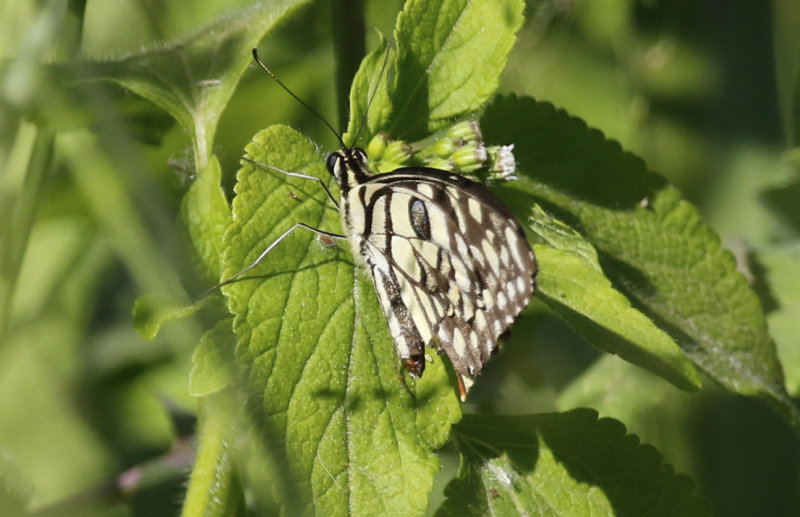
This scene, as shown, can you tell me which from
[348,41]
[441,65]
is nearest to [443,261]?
[441,65]

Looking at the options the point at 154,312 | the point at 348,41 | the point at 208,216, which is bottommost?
the point at 154,312

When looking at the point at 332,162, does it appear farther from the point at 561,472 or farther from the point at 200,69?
the point at 561,472

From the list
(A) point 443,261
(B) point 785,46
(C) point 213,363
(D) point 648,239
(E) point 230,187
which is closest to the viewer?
(C) point 213,363

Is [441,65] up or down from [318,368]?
up

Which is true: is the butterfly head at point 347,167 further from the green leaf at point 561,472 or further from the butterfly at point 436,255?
the green leaf at point 561,472

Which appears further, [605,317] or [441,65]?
[441,65]

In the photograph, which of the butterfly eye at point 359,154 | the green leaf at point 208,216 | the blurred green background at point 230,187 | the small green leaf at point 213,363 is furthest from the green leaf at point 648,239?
the small green leaf at point 213,363

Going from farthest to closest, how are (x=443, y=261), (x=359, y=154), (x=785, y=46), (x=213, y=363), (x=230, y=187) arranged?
(x=785, y=46), (x=230, y=187), (x=443, y=261), (x=359, y=154), (x=213, y=363)
